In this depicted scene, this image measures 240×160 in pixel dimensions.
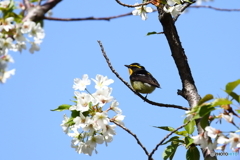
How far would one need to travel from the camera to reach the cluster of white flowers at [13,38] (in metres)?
2.46

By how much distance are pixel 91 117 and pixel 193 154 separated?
995 mm

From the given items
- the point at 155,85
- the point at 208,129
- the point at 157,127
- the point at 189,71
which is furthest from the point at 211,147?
the point at 155,85

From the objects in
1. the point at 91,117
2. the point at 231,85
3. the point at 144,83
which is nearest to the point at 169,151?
the point at 91,117

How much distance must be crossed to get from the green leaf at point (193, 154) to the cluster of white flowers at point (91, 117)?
0.68m

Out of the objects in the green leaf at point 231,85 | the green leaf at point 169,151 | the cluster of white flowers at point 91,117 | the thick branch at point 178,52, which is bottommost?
the green leaf at point 169,151

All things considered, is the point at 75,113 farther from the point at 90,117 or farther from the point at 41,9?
the point at 41,9

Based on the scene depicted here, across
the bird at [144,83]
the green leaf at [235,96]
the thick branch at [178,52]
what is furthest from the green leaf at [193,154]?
the bird at [144,83]

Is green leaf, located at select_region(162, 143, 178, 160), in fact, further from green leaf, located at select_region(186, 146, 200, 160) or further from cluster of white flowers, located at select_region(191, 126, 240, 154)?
cluster of white flowers, located at select_region(191, 126, 240, 154)

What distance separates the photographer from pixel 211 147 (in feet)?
9.93

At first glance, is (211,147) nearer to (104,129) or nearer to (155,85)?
(104,129)

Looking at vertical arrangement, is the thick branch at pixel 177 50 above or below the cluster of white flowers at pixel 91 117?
above

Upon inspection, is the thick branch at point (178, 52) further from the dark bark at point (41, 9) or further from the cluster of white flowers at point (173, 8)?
the dark bark at point (41, 9)

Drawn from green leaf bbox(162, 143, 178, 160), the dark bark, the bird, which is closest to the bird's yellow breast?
the bird

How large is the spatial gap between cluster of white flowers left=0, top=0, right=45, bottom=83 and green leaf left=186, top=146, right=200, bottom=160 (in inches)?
70.5
